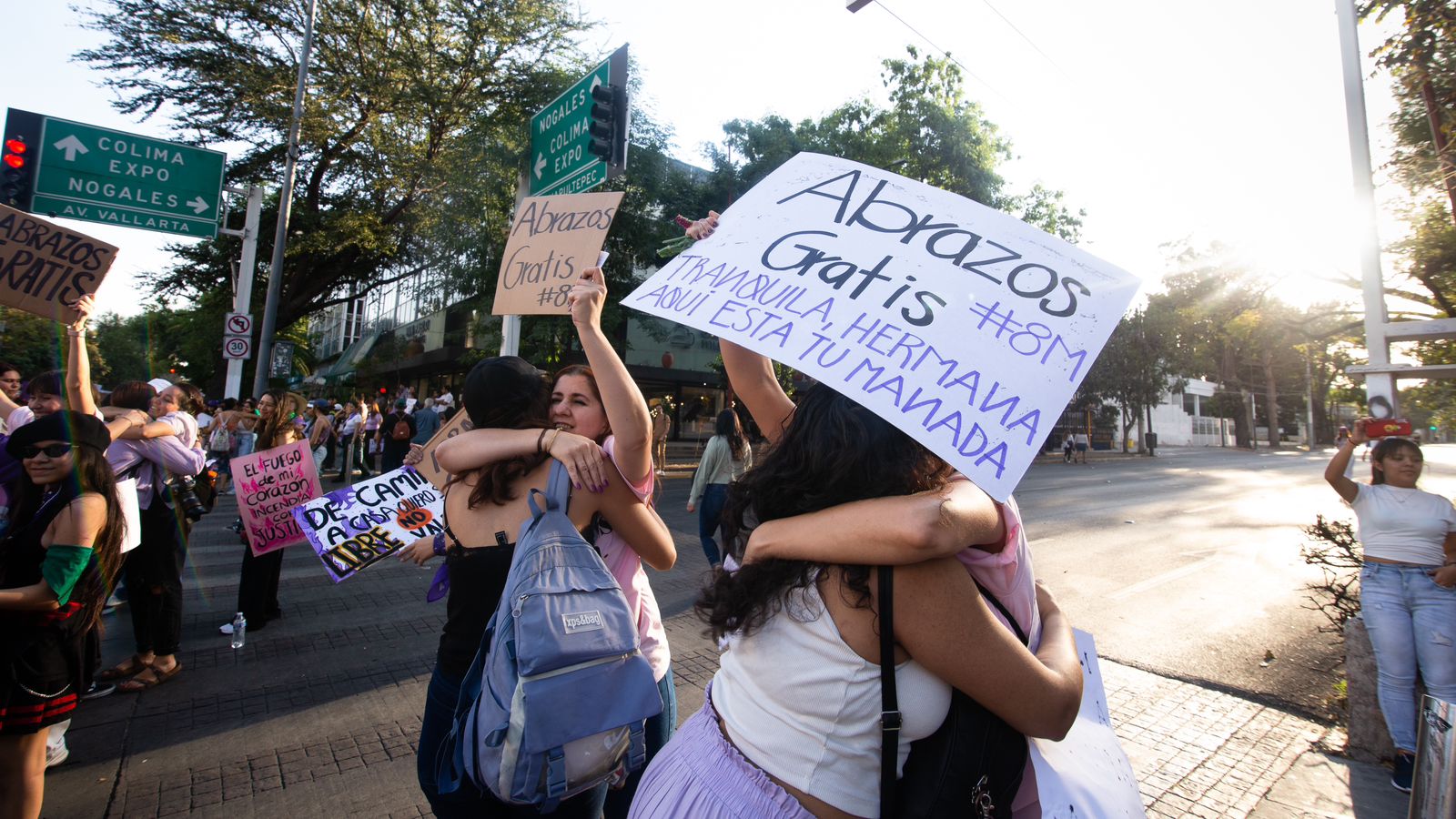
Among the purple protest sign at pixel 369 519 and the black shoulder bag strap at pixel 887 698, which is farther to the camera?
the purple protest sign at pixel 369 519

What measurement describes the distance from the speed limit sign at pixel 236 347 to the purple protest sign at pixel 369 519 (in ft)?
30.5

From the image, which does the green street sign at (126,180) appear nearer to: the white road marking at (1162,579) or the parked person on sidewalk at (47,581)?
the parked person on sidewalk at (47,581)

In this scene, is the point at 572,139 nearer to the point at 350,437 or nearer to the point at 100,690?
the point at 100,690

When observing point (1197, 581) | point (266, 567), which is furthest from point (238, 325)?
point (1197, 581)

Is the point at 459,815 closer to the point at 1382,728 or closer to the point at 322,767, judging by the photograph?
the point at 322,767

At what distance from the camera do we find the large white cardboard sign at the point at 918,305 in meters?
1.19

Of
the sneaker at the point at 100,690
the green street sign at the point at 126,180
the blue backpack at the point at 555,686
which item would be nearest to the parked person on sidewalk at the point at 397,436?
the green street sign at the point at 126,180

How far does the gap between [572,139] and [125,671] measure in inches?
212

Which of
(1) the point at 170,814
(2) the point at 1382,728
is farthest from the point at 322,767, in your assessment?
(2) the point at 1382,728

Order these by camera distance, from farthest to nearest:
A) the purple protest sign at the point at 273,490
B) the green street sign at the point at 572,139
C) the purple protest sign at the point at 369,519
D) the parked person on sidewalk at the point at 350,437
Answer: the parked person on sidewalk at the point at 350,437 < the green street sign at the point at 572,139 < the purple protest sign at the point at 273,490 < the purple protest sign at the point at 369,519

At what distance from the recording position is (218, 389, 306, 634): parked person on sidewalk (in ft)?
17.3

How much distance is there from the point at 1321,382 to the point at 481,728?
237 feet

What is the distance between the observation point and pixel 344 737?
12.1ft

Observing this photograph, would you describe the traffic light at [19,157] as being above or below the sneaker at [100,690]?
above
